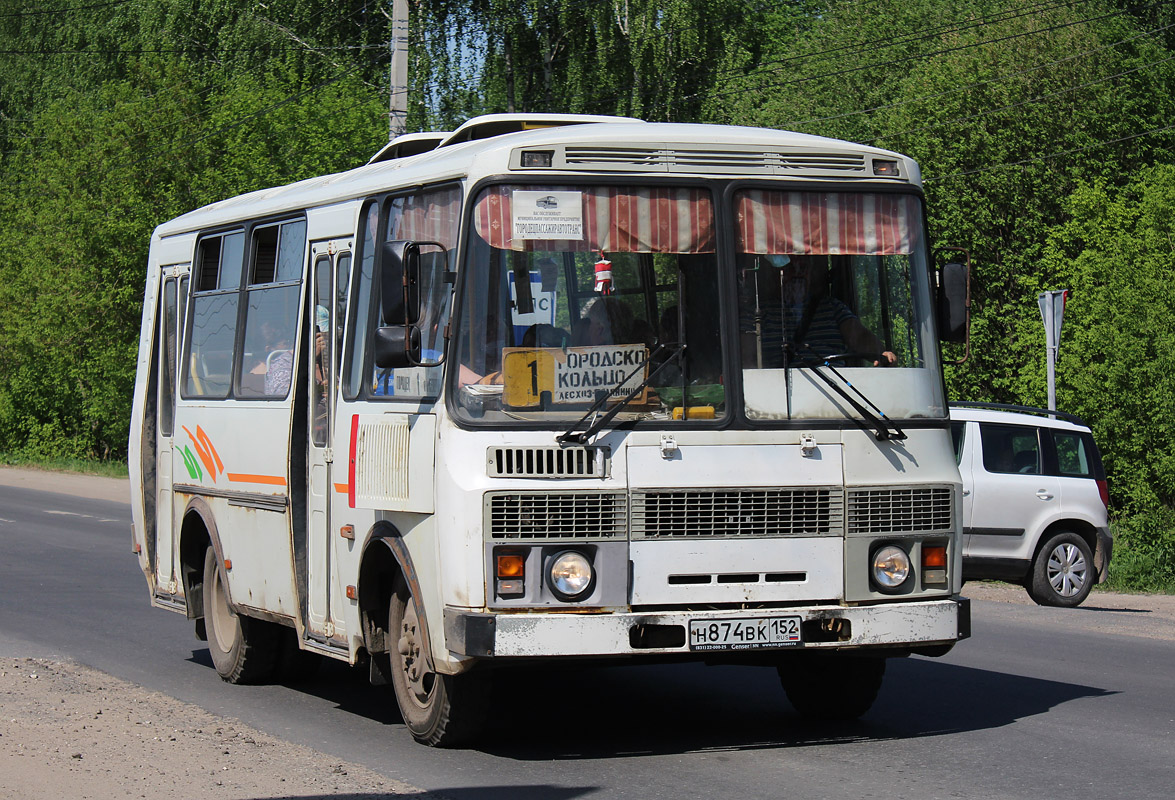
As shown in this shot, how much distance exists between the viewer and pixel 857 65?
4172 cm

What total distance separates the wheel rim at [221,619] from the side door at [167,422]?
0.56 metres

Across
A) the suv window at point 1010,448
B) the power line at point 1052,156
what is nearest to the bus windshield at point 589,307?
the suv window at point 1010,448

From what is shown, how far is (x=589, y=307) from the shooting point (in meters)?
7.42

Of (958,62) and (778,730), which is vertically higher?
(958,62)

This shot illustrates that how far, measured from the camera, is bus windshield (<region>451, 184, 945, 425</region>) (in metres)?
7.37

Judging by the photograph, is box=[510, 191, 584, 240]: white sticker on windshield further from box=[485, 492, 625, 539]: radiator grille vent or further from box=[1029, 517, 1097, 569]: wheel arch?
box=[1029, 517, 1097, 569]: wheel arch

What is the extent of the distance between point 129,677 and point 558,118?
4.30m

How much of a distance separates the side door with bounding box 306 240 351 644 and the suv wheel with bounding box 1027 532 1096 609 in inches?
340

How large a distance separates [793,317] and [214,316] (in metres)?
4.42

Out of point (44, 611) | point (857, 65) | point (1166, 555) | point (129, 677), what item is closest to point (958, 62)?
point (857, 65)

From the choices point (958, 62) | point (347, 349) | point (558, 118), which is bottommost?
point (347, 349)

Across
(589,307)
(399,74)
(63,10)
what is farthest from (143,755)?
(63,10)

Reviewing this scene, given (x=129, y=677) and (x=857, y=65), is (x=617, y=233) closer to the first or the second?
(x=129, y=677)

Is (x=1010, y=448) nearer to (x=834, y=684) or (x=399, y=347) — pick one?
(x=834, y=684)
